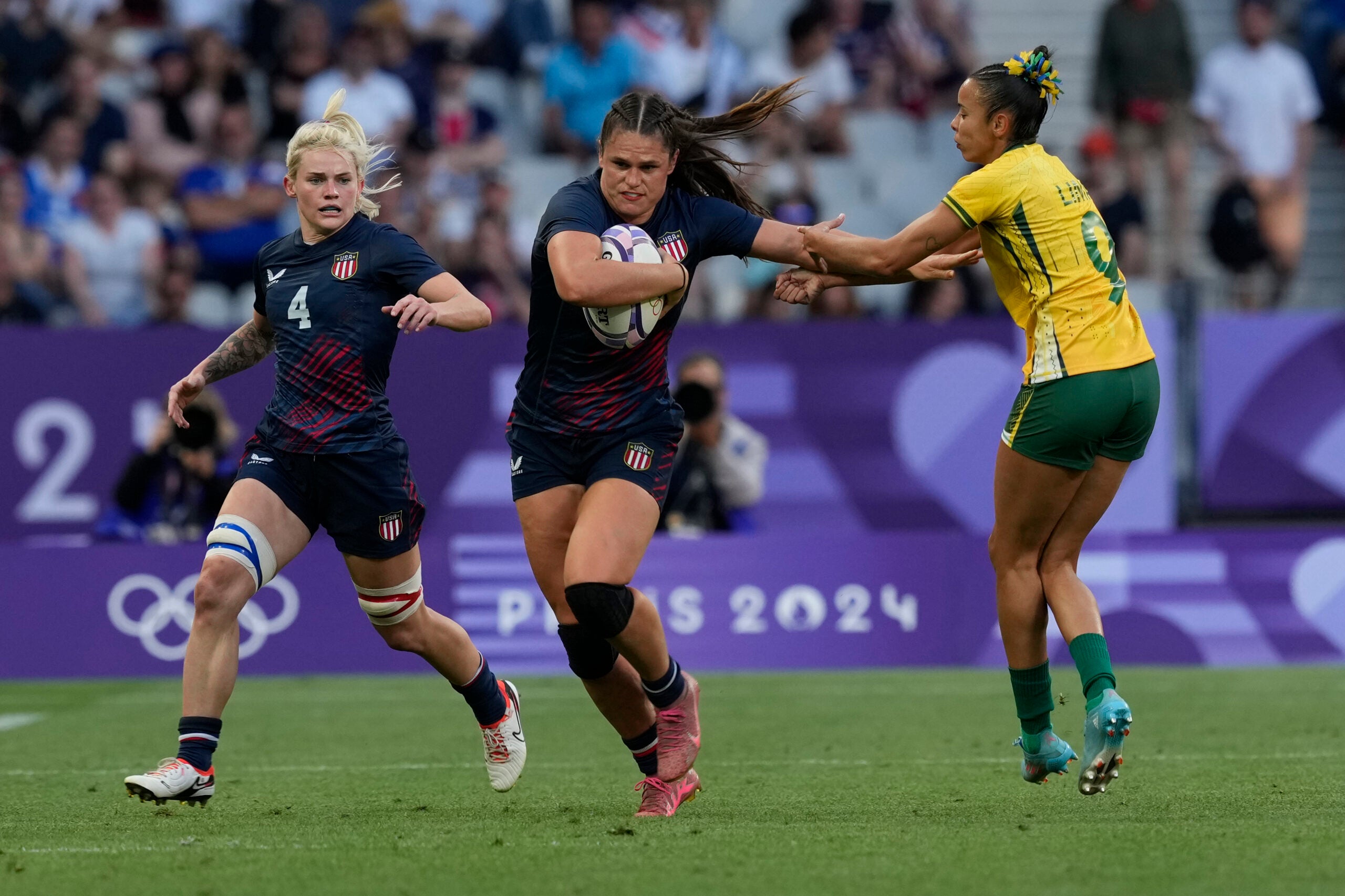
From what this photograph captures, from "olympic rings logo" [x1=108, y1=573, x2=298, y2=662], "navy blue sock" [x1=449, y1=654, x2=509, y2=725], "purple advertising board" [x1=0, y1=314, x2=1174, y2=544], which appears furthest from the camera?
"purple advertising board" [x1=0, y1=314, x2=1174, y2=544]

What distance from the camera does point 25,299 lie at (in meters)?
13.2

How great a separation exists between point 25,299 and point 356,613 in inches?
154

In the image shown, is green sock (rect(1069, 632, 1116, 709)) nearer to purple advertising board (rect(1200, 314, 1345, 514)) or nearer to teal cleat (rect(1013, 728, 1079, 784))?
teal cleat (rect(1013, 728, 1079, 784))

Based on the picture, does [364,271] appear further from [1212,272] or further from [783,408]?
[1212,272]

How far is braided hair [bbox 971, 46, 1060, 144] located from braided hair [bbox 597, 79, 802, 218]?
25.5 inches

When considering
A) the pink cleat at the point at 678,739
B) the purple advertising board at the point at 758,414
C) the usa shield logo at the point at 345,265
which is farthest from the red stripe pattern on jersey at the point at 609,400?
the purple advertising board at the point at 758,414

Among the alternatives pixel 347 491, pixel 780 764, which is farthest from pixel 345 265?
pixel 780 764

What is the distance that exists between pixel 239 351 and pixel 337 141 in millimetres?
850

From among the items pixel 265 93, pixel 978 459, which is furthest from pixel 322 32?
pixel 978 459

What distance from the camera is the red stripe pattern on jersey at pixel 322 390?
610 centimetres

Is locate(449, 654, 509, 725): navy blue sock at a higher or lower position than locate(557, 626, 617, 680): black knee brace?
lower

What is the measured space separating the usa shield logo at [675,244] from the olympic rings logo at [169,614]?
6007 mm

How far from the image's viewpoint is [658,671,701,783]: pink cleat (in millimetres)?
5910

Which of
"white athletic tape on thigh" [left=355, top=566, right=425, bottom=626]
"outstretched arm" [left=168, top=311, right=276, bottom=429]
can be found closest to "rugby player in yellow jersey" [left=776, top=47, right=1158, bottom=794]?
"white athletic tape on thigh" [left=355, top=566, right=425, bottom=626]
